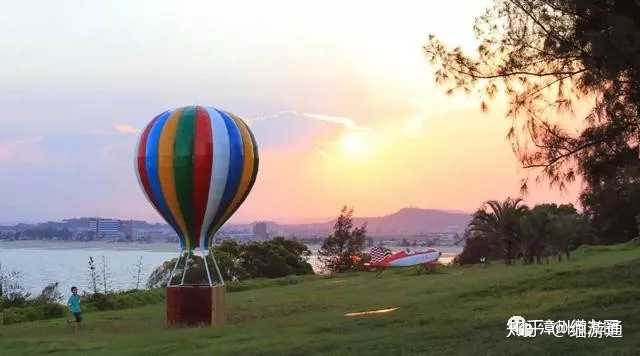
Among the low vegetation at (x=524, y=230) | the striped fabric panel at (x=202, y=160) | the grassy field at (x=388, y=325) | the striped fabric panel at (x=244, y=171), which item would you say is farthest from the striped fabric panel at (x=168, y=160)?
the low vegetation at (x=524, y=230)

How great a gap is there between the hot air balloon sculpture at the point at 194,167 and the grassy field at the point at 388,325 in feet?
9.72

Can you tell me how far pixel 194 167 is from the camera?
1945cm

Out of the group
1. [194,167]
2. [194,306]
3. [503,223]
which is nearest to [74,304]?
[194,306]

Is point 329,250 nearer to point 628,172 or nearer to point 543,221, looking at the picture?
point 543,221

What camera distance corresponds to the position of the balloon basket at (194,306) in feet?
65.0

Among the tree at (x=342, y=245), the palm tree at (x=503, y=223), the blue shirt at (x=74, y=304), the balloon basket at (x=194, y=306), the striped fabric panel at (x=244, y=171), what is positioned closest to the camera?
the blue shirt at (x=74, y=304)

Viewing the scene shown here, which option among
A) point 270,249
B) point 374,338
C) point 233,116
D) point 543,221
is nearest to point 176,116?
point 233,116

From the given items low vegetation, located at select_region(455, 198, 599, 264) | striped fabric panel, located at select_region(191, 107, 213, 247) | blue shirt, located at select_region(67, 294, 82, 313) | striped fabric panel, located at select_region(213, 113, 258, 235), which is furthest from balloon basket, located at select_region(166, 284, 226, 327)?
low vegetation, located at select_region(455, 198, 599, 264)

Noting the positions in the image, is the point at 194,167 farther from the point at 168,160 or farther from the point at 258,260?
the point at 258,260

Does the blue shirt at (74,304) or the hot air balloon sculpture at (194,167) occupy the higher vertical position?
the hot air balloon sculpture at (194,167)

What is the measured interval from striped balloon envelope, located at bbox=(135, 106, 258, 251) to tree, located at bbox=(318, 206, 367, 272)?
3516 centimetres

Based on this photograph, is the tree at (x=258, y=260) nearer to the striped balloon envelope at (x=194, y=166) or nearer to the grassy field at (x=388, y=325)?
the grassy field at (x=388, y=325)

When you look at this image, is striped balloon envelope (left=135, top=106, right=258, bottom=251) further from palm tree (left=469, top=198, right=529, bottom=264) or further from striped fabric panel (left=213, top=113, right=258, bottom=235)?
palm tree (left=469, top=198, right=529, bottom=264)

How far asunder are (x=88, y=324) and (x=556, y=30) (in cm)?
1490
